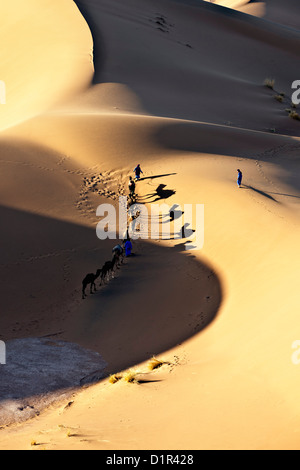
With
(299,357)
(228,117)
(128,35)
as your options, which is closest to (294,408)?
(299,357)

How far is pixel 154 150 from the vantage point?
22938 mm

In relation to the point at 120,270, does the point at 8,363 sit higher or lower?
lower

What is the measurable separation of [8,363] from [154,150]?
1199cm

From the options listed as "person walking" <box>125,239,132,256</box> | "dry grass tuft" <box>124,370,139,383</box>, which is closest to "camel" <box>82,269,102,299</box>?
"person walking" <box>125,239,132,256</box>

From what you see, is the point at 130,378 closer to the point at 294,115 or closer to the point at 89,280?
the point at 89,280

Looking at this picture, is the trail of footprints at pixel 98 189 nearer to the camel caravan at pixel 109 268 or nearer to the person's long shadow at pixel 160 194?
the person's long shadow at pixel 160 194

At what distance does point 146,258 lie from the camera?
17.5 meters
